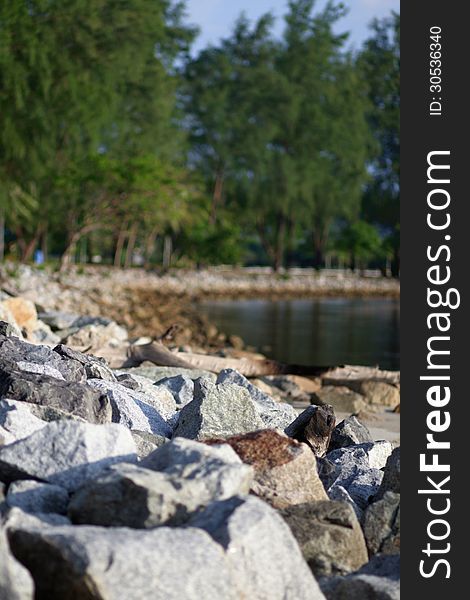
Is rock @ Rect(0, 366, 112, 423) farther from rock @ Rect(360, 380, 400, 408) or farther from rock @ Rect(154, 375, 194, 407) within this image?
rock @ Rect(360, 380, 400, 408)

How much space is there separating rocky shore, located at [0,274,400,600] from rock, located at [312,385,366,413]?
11.2 feet

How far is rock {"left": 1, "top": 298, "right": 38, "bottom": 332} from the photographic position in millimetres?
9609

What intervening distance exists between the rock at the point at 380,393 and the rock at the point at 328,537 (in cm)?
600

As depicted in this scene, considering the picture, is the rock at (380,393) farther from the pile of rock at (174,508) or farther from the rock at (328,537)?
the rock at (328,537)

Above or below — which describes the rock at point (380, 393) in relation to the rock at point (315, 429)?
below

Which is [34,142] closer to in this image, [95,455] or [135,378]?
[135,378]

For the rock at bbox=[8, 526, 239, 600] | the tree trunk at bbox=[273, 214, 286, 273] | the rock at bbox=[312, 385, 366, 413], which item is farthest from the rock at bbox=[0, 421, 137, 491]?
the tree trunk at bbox=[273, 214, 286, 273]

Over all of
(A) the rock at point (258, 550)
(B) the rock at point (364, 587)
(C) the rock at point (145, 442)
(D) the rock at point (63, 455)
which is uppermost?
(D) the rock at point (63, 455)

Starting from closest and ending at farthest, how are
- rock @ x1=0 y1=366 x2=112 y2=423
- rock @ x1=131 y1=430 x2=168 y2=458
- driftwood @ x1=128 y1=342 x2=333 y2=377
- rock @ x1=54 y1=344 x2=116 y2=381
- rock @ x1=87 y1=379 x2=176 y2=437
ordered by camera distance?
rock @ x1=131 y1=430 x2=168 y2=458
rock @ x1=0 y1=366 x2=112 y2=423
rock @ x1=87 y1=379 x2=176 y2=437
rock @ x1=54 y1=344 x2=116 y2=381
driftwood @ x1=128 y1=342 x2=333 y2=377

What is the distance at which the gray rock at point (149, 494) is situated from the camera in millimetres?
3285

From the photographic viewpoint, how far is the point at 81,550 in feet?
9.47

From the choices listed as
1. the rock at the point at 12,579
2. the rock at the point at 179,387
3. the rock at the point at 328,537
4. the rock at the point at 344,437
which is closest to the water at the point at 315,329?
the rock at the point at 179,387

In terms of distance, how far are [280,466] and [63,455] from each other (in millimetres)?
995

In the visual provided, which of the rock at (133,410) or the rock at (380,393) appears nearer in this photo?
the rock at (133,410)
